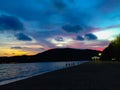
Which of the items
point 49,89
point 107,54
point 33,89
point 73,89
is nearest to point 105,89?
point 73,89

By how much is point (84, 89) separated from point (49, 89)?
227 cm

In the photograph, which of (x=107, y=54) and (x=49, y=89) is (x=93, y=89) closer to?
(x=49, y=89)

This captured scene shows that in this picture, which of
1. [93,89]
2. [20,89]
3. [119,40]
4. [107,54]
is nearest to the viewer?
[93,89]

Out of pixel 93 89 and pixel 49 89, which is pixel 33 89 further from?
pixel 93 89

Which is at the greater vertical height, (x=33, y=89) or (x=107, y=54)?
(x=107, y=54)

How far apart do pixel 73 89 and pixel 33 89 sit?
262 centimetres

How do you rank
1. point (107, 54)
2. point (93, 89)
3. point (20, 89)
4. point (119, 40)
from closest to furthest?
point (93, 89), point (20, 89), point (119, 40), point (107, 54)

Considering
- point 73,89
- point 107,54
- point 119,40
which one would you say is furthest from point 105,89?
point 107,54

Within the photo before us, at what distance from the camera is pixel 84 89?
16.5 metres

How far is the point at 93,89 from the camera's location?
1630 centimetres

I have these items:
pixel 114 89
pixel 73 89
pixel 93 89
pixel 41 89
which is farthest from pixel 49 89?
pixel 114 89

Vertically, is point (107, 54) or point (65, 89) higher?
point (107, 54)

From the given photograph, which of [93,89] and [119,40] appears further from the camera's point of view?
[119,40]

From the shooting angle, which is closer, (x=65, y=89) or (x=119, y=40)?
(x=65, y=89)
